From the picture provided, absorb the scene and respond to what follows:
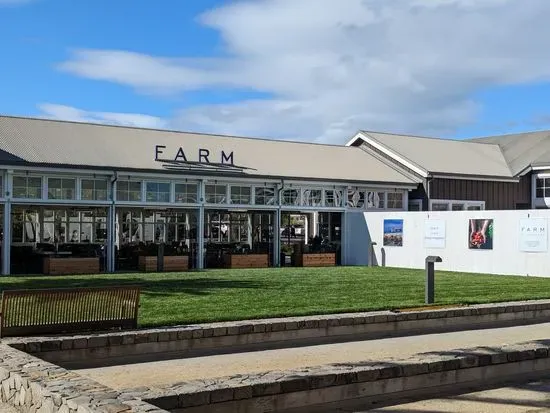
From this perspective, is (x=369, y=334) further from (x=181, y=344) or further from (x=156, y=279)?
(x=156, y=279)

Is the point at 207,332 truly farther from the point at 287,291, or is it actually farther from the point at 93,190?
the point at 93,190

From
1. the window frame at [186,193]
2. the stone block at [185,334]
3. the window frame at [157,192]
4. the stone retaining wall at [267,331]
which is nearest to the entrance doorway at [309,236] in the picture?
the window frame at [186,193]

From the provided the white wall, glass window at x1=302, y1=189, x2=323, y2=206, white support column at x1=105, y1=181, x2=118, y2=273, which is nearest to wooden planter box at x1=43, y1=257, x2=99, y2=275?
white support column at x1=105, y1=181, x2=118, y2=273

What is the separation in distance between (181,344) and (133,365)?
0.99 metres

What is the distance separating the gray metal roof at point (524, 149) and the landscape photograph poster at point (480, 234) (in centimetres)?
1195

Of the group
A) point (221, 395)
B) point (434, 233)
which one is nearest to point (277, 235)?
point (434, 233)

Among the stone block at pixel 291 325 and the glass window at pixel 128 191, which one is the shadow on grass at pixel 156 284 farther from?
the glass window at pixel 128 191

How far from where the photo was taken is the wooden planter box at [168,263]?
26.2 metres

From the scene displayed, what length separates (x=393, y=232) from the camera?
2936 cm

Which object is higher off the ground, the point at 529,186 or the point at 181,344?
the point at 529,186

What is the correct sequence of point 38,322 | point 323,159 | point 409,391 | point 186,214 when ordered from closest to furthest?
point 409,391, point 38,322, point 186,214, point 323,159

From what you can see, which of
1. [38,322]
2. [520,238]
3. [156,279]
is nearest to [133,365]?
[38,322]

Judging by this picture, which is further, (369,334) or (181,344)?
(369,334)

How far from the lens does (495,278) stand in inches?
894
